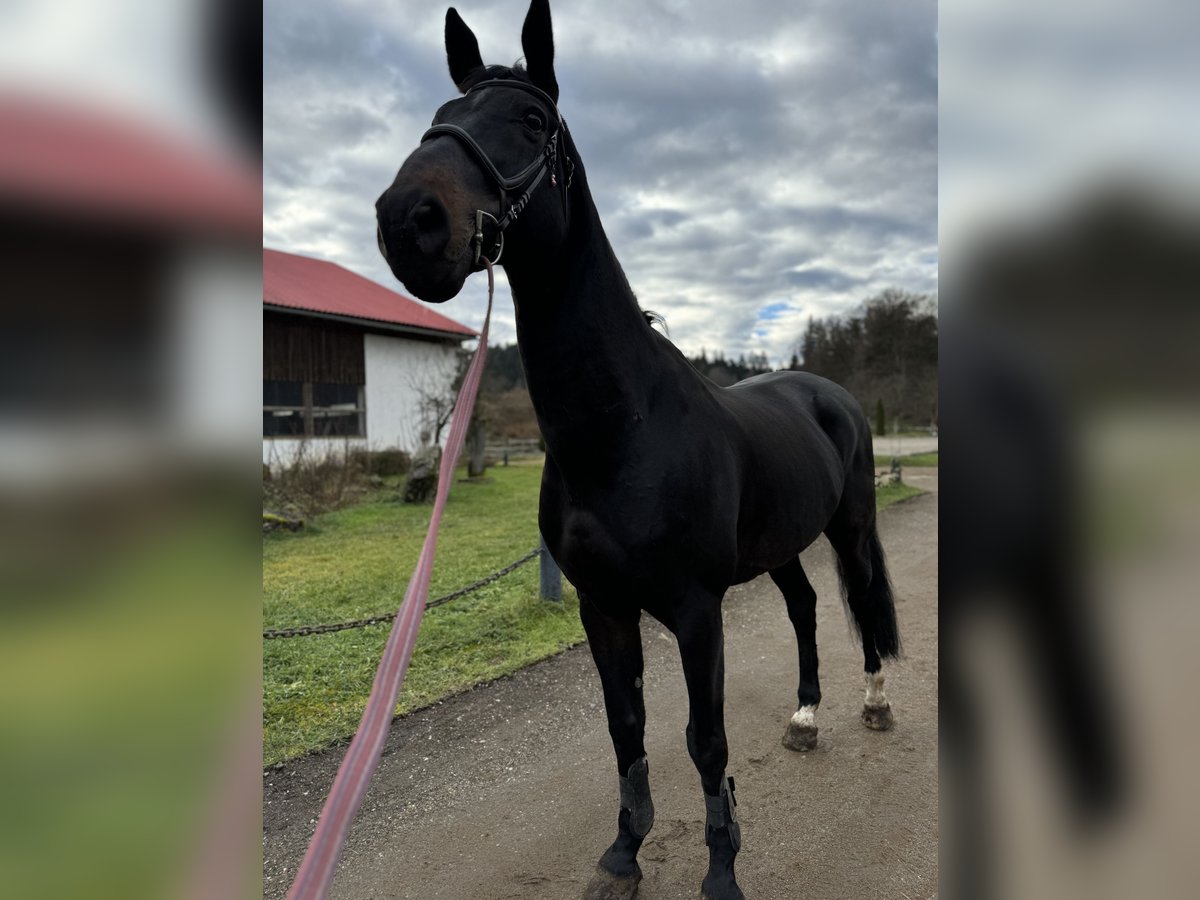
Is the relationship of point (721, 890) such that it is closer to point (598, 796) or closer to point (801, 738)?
point (598, 796)

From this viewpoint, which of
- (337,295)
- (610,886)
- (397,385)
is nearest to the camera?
(610,886)

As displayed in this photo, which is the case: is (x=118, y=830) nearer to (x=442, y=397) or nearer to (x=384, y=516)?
(x=384, y=516)

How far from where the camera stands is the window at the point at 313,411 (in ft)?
57.5

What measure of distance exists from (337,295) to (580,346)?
21.9 meters

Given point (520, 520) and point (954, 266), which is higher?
point (954, 266)

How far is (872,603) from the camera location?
427cm

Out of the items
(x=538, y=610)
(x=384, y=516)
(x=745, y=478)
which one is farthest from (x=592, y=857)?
(x=384, y=516)

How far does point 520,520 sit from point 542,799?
8.43m

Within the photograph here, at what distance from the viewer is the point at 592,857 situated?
288 centimetres

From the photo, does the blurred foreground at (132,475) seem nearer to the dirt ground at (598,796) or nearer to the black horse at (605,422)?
the black horse at (605,422)

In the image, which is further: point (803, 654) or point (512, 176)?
point (803, 654)

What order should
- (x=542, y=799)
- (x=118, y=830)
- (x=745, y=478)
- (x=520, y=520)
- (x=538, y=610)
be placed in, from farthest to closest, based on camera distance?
(x=520, y=520) < (x=538, y=610) < (x=542, y=799) < (x=745, y=478) < (x=118, y=830)

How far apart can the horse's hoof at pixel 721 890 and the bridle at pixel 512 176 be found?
7.43 feet

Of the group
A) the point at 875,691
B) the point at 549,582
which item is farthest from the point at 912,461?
the point at 875,691
